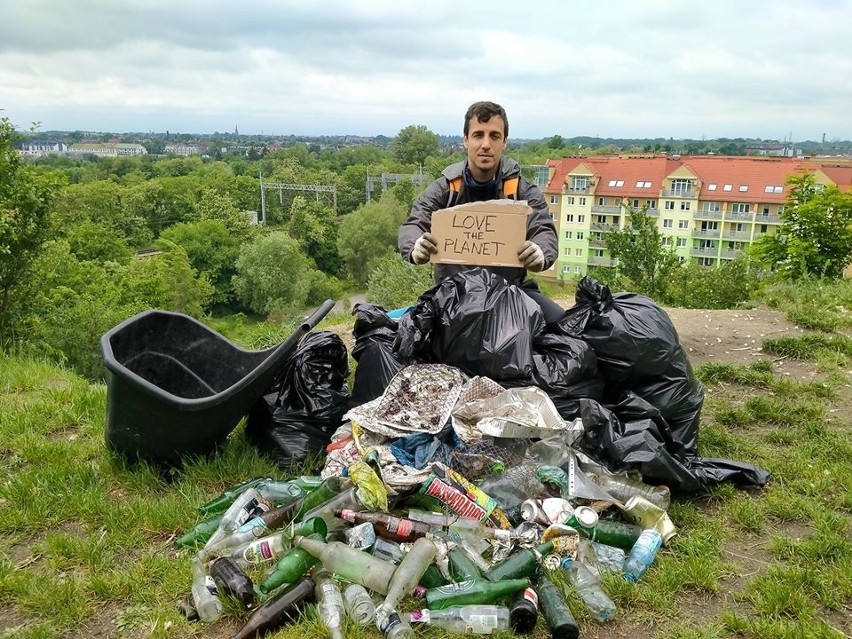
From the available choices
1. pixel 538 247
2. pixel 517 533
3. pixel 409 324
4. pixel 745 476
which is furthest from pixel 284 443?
pixel 745 476

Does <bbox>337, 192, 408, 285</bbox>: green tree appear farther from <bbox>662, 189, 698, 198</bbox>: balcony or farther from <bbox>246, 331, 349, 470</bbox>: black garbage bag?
Answer: <bbox>246, 331, 349, 470</bbox>: black garbage bag

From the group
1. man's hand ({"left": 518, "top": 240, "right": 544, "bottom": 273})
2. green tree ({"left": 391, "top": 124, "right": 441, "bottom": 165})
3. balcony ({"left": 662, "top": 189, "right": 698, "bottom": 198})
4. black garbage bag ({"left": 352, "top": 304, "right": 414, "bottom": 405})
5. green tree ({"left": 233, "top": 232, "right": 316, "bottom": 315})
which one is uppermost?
green tree ({"left": 391, "top": 124, "right": 441, "bottom": 165})

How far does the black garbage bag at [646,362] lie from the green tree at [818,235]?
7172 millimetres

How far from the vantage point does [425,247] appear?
3.30 metres

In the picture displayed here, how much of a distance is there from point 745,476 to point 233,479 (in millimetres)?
2304

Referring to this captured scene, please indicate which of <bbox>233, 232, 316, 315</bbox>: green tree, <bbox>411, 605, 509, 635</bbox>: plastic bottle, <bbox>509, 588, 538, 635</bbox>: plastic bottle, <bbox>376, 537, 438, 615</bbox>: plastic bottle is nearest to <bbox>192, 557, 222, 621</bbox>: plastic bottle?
<bbox>376, 537, 438, 615</bbox>: plastic bottle

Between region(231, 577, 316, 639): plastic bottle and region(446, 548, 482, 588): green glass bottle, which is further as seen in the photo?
region(446, 548, 482, 588): green glass bottle

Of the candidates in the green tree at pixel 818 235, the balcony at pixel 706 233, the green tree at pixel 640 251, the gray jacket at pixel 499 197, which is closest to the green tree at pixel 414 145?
the balcony at pixel 706 233

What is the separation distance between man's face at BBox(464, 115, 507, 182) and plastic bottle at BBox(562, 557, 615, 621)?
2088mm

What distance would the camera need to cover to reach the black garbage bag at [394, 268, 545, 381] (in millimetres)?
2961

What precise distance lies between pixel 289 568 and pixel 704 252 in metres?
42.7

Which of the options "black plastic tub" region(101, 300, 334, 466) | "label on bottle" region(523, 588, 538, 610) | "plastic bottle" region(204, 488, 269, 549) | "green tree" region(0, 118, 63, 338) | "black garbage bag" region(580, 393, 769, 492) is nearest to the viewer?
"label on bottle" region(523, 588, 538, 610)

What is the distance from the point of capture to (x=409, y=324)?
120 inches

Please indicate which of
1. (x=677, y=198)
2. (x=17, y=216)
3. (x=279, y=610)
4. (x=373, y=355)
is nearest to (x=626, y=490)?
(x=373, y=355)
